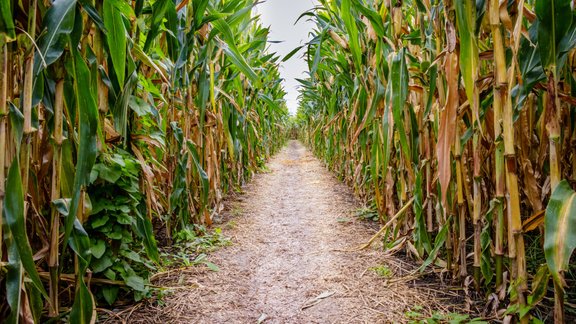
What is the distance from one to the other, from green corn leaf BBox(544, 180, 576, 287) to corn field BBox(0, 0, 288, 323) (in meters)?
0.98

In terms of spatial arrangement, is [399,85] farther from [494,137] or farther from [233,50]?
[233,50]

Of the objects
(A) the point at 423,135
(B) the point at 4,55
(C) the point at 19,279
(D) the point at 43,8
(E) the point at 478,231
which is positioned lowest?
(E) the point at 478,231

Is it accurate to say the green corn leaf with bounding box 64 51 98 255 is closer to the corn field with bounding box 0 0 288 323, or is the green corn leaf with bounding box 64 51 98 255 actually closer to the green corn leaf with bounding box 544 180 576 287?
the corn field with bounding box 0 0 288 323

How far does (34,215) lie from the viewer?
887mm

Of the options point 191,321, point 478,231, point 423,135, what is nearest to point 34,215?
point 191,321

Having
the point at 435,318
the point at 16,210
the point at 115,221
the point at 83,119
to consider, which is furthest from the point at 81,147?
the point at 435,318

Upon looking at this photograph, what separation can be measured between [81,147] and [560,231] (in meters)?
1.03

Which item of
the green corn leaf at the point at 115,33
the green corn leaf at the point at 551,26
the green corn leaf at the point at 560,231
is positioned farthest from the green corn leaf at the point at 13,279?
the green corn leaf at the point at 551,26

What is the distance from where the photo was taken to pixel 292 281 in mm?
1499

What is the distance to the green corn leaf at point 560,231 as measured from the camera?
651 millimetres

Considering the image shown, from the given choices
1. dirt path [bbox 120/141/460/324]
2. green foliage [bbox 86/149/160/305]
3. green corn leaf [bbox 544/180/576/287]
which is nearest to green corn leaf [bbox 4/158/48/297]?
green foliage [bbox 86/149/160/305]

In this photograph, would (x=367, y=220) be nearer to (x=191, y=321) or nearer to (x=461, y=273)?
(x=461, y=273)

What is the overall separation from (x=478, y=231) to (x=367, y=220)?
1250 mm

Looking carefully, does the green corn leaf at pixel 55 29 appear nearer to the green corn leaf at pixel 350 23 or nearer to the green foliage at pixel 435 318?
the green corn leaf at pixel 350 23
